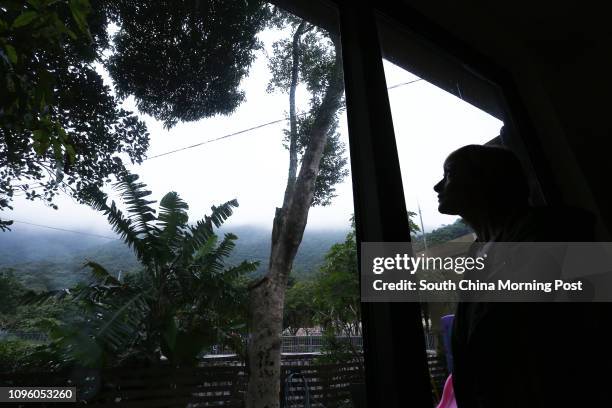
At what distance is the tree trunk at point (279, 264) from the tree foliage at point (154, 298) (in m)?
0.13

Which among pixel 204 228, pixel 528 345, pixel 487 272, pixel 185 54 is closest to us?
pixel 528 345

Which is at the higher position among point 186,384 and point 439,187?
point 439,187

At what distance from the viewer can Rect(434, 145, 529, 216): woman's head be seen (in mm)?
722

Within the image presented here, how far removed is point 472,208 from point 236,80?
101 centimetres

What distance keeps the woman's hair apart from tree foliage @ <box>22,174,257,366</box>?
0.68 meters

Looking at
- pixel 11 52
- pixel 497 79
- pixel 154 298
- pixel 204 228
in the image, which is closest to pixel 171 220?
pixel 204 228

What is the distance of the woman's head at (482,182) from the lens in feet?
2.37

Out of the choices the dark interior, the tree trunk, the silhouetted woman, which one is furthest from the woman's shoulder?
the tree trunk

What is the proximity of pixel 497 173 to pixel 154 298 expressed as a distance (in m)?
1.00

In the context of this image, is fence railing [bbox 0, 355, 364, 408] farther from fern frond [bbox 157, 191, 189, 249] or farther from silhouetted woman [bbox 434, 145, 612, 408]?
fern frond [bbox 157, 191, 189, 249]

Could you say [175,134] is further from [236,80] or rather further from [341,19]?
[341,19]

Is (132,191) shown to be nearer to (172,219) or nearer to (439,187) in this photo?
(172,219)

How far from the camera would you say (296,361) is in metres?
1.14

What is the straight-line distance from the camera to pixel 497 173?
0.74 metres
